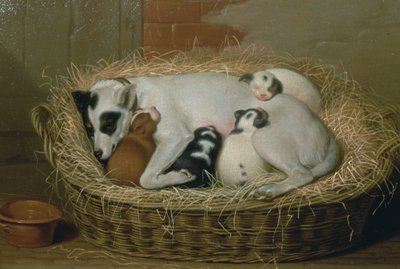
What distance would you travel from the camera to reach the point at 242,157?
294 centimetres

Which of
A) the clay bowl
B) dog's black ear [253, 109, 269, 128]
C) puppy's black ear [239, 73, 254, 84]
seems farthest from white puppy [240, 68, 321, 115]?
the clay bowl

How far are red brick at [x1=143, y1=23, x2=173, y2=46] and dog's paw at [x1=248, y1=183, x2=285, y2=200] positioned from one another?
3.67 feet

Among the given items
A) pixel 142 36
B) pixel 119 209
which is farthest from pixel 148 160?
pixel 142 36

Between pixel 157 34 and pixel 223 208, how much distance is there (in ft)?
3.82

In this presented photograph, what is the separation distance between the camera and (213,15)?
146 inches

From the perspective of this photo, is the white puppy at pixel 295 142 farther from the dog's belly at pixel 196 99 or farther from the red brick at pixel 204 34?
the red brick at pixel 204 34

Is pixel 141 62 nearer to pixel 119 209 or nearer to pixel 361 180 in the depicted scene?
pixel 119 209

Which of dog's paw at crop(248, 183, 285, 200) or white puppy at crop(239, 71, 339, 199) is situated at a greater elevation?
white puppy at crop(239, 71, 339, 199)

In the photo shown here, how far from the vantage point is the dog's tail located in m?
2.93

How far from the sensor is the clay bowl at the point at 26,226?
3.02 metres

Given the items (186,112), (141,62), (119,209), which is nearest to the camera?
(119,209)

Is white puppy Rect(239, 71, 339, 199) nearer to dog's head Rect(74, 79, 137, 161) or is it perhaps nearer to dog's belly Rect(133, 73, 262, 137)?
dog's belly Rect(133, 73, 262, 137)

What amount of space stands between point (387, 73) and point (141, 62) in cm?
98

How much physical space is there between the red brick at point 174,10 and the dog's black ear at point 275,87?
2.30 ft
